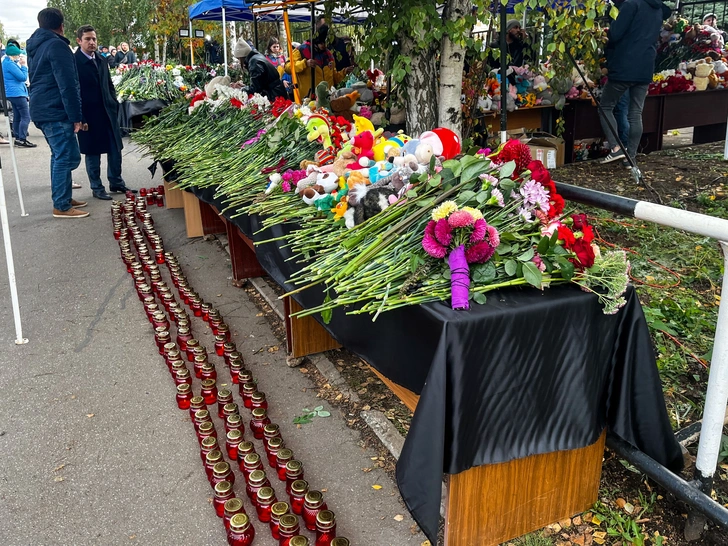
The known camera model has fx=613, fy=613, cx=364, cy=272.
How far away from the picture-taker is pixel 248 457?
2.38m

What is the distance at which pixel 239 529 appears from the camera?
2.04 metres

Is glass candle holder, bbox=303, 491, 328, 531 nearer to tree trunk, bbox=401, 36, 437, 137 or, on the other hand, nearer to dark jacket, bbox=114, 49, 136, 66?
tree trunk, bbox=401, 36, 437, 137

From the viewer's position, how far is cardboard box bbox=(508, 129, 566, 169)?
20.0 feet

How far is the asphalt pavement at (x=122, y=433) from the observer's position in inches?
87.6

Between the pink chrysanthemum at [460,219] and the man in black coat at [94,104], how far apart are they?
5.73 meters

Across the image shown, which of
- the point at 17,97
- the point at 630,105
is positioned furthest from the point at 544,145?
the point at 17,97

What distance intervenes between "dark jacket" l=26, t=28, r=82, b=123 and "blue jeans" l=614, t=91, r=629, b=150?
5.81 meters

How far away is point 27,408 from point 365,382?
1665 mm

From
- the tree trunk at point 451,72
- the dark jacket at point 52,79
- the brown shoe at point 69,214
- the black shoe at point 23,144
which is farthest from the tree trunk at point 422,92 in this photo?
the black shoe at point 23,144

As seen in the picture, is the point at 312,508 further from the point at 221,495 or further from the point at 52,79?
the point at 52,79

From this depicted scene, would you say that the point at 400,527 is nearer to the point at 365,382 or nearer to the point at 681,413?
the point at 365,382

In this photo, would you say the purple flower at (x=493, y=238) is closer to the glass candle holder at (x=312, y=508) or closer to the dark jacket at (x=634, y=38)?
the glass candle holder at (x=312, y=508)

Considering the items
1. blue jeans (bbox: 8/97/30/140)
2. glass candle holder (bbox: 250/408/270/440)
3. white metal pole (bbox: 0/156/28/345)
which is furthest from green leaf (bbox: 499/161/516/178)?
blue jeans (bbox: 8/97/30/140)

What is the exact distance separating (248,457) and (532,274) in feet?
4.32
